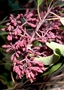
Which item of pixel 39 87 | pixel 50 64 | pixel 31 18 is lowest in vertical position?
pixel 39 87

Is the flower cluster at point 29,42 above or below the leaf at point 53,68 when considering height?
above

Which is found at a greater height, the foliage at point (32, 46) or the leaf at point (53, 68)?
the foliage at point (32, 46)

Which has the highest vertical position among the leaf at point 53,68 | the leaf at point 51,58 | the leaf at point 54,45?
the leaf at point 54,45

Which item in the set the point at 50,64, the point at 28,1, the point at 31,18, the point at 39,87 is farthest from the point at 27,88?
the point at 28,1

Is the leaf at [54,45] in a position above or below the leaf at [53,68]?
above

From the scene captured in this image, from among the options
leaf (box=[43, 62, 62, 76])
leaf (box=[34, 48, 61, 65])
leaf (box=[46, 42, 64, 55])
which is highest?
leaf (box=[46, 42, 64, 55])

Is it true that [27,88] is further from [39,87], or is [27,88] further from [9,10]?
[9,10]

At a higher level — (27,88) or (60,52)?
(60,52)

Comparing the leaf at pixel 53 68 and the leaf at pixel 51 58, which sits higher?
the leaf at pixel 51 58
